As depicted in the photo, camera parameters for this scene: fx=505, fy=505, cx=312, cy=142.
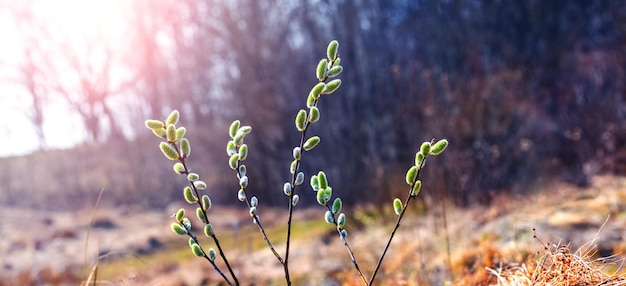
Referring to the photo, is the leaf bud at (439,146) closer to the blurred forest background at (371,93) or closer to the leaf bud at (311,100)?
the leaf bud at (311,100)

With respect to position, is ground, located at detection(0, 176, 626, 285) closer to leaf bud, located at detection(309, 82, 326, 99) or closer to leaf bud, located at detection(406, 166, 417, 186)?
leaf bud, located at detection(406, 166, 417, 186)

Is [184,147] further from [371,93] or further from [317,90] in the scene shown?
[371,93]

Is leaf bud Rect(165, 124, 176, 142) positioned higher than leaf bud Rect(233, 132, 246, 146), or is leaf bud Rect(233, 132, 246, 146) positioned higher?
leaf bud Rect(233, 132, 246, 146)

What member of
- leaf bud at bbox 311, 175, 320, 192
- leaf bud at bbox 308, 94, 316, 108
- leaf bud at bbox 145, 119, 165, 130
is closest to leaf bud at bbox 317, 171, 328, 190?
leaf bud at bbox 311, 175, 320, 192

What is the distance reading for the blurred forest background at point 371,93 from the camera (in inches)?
299

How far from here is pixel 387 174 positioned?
7.32 meters

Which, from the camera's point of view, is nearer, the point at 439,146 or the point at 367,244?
the point at 439,146

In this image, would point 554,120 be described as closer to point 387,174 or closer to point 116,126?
point 387,174

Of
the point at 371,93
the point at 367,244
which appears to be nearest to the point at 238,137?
the point at 367,244

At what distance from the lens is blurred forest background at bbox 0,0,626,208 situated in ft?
24.9

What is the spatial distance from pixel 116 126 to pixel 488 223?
1448 cm

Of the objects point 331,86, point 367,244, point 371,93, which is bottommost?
point 367,244

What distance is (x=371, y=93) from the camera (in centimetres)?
967

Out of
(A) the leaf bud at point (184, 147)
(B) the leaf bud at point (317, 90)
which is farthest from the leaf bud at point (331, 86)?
(A) the leaf bud at point (184, 147)
